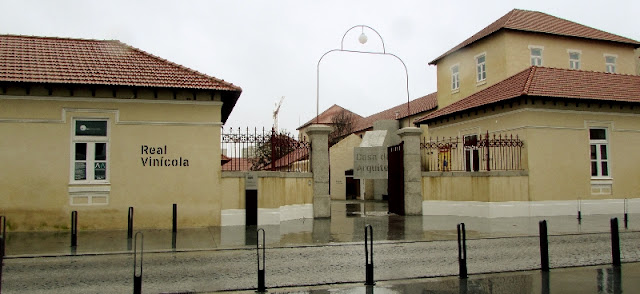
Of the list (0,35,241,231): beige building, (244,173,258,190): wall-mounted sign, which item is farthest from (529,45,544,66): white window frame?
(244,173,258,190): wall-mounted sign

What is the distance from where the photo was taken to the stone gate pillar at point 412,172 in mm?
18078

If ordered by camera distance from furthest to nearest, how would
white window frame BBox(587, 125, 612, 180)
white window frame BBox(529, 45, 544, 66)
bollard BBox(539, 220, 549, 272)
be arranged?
white window frame BBox(529, 45, 544, 66) < white window frame BBox(587, 125, 612, 180) < bollard BBox(539, 220, 549, 272)

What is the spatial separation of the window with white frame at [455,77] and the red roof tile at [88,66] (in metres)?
18.4

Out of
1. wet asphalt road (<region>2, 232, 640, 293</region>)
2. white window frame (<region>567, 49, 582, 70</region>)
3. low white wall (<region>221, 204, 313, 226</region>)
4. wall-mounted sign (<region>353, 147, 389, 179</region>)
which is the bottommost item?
wet asphalt road (<region>2, 232, 640, 293</region>)

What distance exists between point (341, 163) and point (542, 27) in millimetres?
16563

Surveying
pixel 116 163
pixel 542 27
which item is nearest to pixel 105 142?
pixel 116 163

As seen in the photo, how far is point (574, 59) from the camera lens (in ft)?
88.7

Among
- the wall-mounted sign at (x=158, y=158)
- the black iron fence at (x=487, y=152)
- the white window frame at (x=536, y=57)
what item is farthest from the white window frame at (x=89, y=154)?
the white window frame at (x=536, y=57)

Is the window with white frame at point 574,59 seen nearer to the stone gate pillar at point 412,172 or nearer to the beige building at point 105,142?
the stone gate pillar at point 412,172

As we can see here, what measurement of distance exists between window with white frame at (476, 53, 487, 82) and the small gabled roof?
53.2ft

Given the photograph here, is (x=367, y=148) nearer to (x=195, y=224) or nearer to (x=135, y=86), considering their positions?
(x=195, y=224)

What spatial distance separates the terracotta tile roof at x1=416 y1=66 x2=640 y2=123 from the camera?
60.2 ft

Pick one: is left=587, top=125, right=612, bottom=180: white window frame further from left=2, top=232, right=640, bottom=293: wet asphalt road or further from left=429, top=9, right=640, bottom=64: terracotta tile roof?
left=429, top=9, right=640, bottom=64: terracotta tile roof

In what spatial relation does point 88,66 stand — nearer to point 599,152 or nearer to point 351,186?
point 599,152
